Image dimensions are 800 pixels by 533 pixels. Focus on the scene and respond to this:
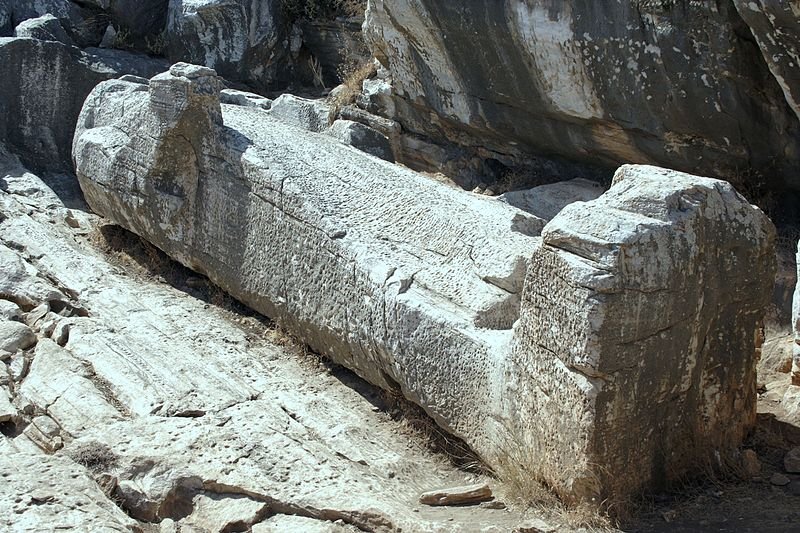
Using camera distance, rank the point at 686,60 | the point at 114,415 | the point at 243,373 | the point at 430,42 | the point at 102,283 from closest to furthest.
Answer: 1. the point at 114,415
2. the point at 243,373
3. the point at 686,60
4. the point at 102,283
5. the point at 430,42

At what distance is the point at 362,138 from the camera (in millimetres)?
7781

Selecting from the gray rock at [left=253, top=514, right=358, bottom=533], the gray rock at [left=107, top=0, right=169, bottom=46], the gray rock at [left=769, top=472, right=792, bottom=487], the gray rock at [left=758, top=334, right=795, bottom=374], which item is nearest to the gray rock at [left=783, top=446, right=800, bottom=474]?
the gray rock at [left=769, top=472, right=792, bottom=487]

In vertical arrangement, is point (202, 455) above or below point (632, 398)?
below

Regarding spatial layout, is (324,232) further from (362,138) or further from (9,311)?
(362,138)

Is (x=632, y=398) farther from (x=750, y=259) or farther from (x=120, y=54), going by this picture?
(x=120, y=54)

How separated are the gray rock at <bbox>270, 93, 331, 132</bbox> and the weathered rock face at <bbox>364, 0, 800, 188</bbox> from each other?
0.89m

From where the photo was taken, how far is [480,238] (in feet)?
16.6

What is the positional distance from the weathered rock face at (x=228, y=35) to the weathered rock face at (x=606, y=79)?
227 cm

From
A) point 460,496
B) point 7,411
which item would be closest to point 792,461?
point 460,496

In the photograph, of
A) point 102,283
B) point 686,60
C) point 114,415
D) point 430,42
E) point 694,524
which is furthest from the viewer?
point 430,42

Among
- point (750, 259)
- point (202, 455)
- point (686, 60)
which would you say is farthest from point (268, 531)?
point (686, 60)

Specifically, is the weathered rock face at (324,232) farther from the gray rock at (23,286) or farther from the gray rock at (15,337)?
the gray rock at (15,337)

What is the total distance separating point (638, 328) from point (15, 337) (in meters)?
3.48

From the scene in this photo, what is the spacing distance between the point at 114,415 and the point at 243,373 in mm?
769
